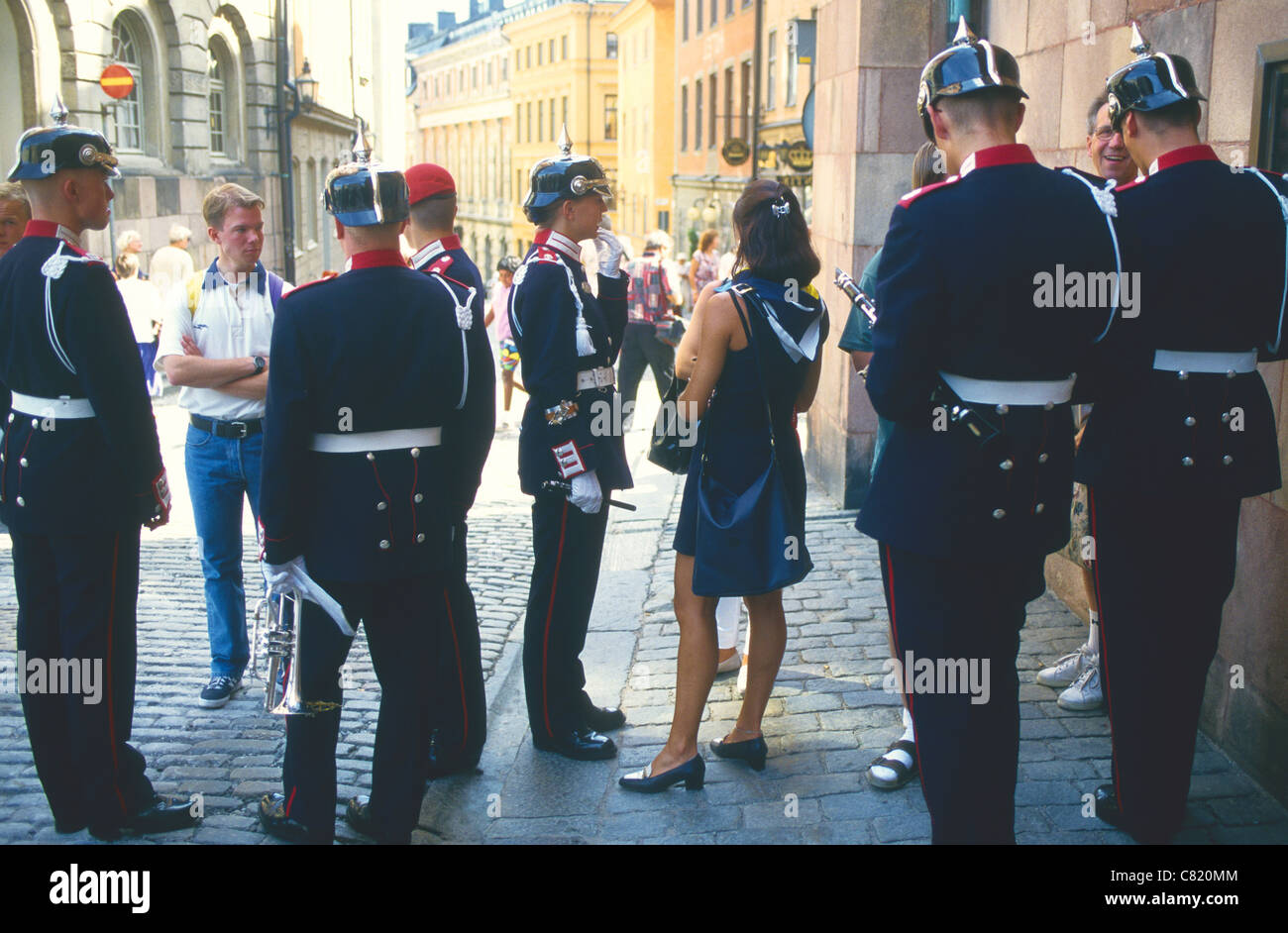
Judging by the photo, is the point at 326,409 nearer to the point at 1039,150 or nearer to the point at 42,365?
the point at 42,365

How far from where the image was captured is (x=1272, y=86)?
4.20 metres

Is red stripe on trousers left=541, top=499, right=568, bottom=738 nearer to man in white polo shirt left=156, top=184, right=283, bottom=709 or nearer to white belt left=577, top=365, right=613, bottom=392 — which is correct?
white belt left=577, top=365, right=613, bottom=392

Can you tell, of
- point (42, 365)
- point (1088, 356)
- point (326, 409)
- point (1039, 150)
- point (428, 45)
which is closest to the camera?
point (1088, 356)

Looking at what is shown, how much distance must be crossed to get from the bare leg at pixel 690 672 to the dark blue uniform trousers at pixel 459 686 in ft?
2.19

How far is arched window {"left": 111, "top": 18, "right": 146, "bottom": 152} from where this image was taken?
17812mm

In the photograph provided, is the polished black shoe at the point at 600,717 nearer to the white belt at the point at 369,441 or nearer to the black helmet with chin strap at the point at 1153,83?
the white belt at the point at 369,441

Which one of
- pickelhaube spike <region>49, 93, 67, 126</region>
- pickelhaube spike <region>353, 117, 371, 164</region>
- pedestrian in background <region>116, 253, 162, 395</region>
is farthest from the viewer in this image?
pedestrian in background <region>116, 253, 162, 395</region>

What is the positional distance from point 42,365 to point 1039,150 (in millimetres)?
4883

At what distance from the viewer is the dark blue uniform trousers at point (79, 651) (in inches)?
156

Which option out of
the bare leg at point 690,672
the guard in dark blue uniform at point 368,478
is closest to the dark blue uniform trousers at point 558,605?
the bare leg at point 690,672

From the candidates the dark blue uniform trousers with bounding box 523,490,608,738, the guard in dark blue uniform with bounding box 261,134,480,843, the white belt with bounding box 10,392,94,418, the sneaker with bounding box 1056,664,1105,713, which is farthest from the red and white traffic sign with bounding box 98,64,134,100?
the sneaker with bounding box 1056,664,1105,713

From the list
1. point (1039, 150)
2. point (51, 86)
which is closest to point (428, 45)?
point (51, 86)

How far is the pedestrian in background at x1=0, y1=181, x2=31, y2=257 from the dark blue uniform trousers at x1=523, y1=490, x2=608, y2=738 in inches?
91.7

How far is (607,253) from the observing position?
4762 millimetres
